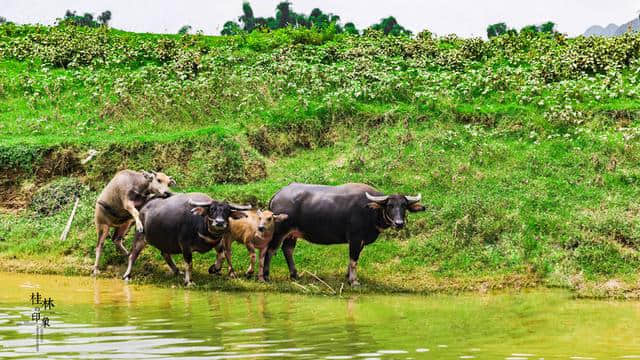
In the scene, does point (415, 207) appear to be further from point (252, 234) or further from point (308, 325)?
point (308, 325)

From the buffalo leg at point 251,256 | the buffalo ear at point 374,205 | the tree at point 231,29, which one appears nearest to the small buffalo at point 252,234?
the buffalo leg at point 251,256

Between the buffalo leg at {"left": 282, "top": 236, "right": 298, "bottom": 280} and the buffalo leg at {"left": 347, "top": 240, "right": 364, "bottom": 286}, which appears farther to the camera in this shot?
the buffalo leg at {"left": 282, "top": 236, "right": 298, "bottom": 280}

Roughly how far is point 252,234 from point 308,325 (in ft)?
15.3

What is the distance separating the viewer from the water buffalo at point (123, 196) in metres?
17.9

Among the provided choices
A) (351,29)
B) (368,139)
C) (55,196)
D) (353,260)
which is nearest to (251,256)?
(353,260)

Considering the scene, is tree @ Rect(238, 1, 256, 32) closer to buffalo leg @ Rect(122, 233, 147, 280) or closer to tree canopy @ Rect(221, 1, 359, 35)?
tree canopy @ Rect(221, 1, 359, 35)

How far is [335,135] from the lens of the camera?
23.5m

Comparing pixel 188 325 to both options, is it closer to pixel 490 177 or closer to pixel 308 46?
pixel 490 177

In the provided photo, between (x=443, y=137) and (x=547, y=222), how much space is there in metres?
4.76

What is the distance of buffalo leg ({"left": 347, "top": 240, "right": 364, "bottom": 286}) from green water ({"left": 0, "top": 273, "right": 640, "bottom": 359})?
1.22 meters

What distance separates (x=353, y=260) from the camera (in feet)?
54.0

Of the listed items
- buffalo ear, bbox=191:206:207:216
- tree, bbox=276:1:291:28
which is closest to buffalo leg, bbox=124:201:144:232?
buffalo ear, bbox=191:206:207:216

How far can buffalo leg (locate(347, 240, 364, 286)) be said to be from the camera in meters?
16.3

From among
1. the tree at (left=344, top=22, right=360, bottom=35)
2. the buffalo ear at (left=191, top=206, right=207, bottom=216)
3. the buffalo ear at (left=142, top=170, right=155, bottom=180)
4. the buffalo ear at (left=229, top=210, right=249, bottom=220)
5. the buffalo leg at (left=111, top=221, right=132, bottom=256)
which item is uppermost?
the tree at (left=344, top=22, right=360, bottom=35)
